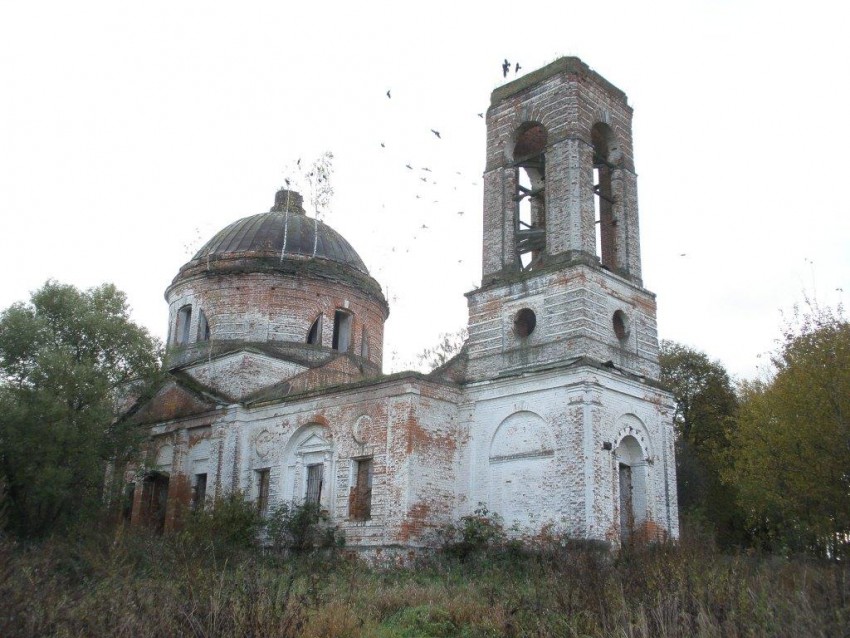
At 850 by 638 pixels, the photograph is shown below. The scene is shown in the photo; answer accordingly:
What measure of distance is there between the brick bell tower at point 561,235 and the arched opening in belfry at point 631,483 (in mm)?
1685

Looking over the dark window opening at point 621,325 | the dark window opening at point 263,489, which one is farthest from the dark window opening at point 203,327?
the dark window opening at point 621,325

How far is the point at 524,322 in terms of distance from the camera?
18484mm

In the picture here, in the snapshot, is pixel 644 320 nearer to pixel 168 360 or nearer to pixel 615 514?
pixel 615 514

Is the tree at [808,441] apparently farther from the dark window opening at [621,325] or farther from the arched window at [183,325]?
the arched window at [183,325]

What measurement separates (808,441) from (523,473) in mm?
6084

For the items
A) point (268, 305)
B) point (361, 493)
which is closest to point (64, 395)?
point (268, 305)

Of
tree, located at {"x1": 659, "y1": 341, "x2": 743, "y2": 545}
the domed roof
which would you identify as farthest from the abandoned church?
tree, located at {"x1": 659, "y1": 341, "x2": 743, "y2": 545}

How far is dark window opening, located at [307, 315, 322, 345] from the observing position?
24.6m

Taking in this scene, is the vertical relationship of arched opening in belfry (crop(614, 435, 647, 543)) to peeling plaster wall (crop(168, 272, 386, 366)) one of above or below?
below

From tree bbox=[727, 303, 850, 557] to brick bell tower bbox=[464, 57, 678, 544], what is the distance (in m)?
2.62

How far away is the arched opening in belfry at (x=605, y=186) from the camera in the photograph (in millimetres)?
19812

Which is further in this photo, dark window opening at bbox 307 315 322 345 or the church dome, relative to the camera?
dark window opening at bbox 307 315 322 345

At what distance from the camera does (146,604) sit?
754 centimetres

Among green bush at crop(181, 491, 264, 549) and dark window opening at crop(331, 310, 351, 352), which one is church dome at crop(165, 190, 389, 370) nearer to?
dark window opening at crop(331, 310, 351, 352)
